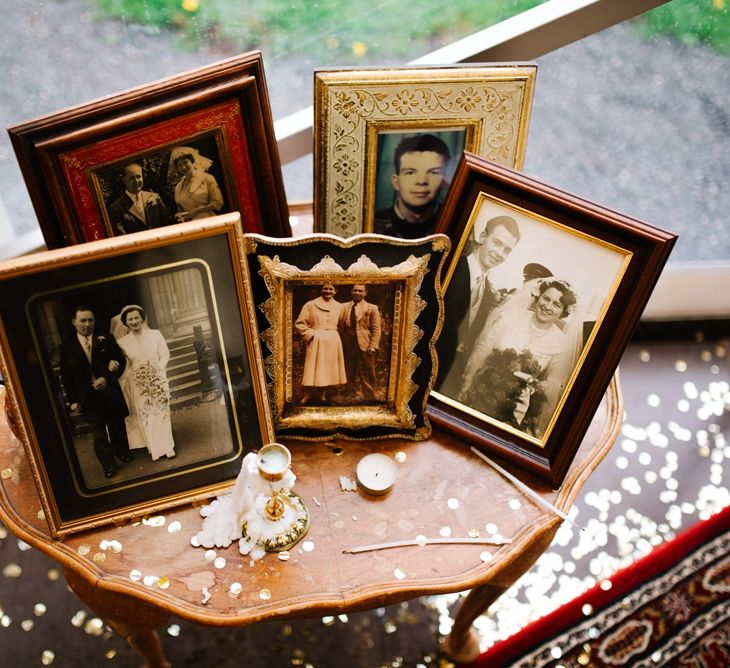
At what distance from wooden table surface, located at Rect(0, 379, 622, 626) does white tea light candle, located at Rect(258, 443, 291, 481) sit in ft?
0.48

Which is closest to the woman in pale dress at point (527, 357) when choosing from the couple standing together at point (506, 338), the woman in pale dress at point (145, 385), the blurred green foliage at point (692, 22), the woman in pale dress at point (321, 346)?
the couple standing together at point (506, 338)

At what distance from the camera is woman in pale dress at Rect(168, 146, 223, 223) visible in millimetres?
1068

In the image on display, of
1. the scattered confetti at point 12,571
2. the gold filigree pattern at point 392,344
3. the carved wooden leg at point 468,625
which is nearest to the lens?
the gold filigree pattern at point 392,344

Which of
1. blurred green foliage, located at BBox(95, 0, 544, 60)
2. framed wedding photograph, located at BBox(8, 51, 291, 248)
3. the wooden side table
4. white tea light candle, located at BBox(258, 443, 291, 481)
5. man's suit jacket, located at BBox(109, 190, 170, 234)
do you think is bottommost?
the wooden side table

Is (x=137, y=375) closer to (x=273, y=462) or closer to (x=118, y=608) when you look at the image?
(x=273, y=462)

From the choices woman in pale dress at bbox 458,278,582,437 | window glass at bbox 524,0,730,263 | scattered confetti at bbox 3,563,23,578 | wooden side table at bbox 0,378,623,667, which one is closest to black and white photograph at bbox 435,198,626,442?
woman in pale dress at bbox 458,278,582,437

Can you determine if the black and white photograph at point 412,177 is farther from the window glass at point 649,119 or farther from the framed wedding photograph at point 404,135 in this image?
the window glass at point 649,119

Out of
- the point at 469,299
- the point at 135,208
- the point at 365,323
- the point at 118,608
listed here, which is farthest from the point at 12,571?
the point at 469,299

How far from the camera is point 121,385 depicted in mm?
1005

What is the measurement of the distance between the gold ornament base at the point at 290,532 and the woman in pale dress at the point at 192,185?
0.44 m

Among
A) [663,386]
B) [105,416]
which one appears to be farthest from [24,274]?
[663,386]

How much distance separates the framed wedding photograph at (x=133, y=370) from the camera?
3.02 feet

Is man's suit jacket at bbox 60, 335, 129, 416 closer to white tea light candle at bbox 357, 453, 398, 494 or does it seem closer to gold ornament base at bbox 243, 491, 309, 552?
gold ornament base at bbox 243, 491, 309, 552

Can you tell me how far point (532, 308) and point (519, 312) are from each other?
0.02 metres
